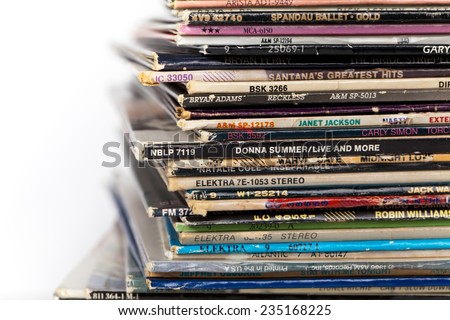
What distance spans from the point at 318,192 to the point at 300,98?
12 centimetres

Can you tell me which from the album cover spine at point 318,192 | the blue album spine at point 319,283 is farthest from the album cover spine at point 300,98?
the blue album spine at point 319,283

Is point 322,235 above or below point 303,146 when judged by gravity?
below

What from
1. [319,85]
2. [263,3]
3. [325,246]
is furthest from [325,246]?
[263,3]

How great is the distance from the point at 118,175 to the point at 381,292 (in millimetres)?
674

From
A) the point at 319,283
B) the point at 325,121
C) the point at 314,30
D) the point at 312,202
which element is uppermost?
the point at 314,30

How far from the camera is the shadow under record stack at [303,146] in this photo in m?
0.97

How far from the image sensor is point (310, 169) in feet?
3.27

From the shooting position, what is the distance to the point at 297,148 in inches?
38.8

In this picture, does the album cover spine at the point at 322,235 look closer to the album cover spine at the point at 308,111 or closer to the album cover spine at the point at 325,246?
the album cover spine at the point at 325,246

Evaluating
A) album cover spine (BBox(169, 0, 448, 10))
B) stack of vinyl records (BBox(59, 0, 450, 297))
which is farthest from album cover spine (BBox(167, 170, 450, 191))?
album cover spine (BBox(169, 0, 448, 10))

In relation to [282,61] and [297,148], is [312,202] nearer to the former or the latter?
[297,148]

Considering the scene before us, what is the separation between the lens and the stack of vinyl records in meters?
0.97

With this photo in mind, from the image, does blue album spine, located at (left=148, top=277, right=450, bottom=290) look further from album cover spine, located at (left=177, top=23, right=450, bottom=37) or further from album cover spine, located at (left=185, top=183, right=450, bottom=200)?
album cover spine, located at (left=177, top=23, right=450, bottom=37)
